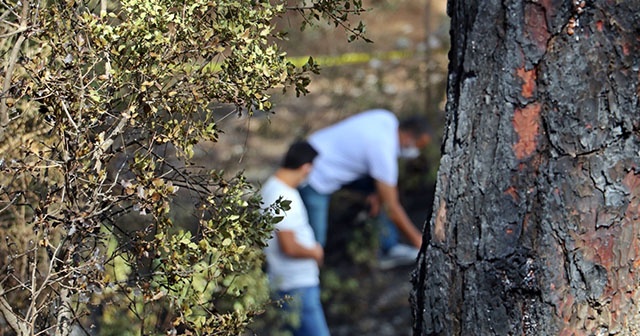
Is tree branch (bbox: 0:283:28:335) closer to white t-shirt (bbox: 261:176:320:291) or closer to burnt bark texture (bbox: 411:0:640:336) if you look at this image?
burnt bark texture (bbox: 411:0:640:336)

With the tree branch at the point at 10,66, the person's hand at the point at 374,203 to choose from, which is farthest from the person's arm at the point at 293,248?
the tree branch at the point at 10,66

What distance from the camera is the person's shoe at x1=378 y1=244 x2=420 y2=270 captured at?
23.5ft

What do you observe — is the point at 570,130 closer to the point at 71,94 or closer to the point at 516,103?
the point at 516,103

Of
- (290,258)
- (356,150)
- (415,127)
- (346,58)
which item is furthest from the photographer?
(346,58)

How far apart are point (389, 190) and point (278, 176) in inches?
60.3

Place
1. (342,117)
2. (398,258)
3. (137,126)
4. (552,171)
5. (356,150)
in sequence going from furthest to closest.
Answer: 1. (342,117)
2. (398,258)
3. (356,150)
4. (552,171)
5. (137,126)

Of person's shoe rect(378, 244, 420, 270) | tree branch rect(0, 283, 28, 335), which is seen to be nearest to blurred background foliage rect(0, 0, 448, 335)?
tree branch rect(0, 283, 28, 335)

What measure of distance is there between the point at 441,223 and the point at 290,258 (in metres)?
2.44

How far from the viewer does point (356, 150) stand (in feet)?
20.2

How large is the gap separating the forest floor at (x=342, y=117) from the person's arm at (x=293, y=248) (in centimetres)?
91

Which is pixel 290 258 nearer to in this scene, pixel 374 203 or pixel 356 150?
pixel 356 150

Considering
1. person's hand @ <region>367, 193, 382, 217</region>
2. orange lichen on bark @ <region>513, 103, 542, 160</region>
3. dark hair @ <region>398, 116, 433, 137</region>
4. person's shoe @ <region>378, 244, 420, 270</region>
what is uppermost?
orange lichen on bark @ <region>513, 103, 542, 160</region>

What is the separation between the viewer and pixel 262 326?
203 inches

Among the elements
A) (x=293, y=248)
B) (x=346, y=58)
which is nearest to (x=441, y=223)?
(x=293, y=248)
